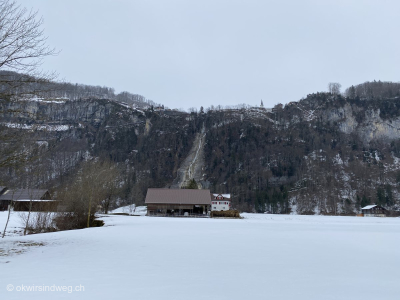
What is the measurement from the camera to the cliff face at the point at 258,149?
95.4m

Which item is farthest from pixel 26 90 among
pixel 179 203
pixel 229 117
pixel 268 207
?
pixel 229 117

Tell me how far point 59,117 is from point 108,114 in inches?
1141

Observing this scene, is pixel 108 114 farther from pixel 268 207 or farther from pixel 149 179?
pixel 268 207

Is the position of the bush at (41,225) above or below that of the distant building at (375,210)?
below

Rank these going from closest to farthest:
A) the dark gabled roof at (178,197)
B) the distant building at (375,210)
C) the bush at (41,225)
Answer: the bush at (41,225)
the dark gabled roof at (178,197)
the distant building at (375,210)

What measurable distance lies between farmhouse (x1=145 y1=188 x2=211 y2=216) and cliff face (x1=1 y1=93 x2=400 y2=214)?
34900mm

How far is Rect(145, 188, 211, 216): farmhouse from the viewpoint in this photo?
54094 millimetres

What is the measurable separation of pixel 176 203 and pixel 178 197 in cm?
175

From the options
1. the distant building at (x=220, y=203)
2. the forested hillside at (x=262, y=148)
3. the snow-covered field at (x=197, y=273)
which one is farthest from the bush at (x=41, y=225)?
the forested hillside at (x=262, y=148)

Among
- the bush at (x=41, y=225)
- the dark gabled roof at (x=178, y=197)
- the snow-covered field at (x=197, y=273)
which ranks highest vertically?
the dark gabled roof at (x=178, y=197)

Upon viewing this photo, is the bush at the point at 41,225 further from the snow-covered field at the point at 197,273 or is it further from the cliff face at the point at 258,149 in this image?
the cliff face at the point at 258,149

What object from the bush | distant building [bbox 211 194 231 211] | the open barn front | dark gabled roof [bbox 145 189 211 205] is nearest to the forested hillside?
distant building [bbox 211 194 231 211]

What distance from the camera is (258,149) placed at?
448 ft

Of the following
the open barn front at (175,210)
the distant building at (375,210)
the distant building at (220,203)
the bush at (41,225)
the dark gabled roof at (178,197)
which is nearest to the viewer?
the bush at (41,225)
